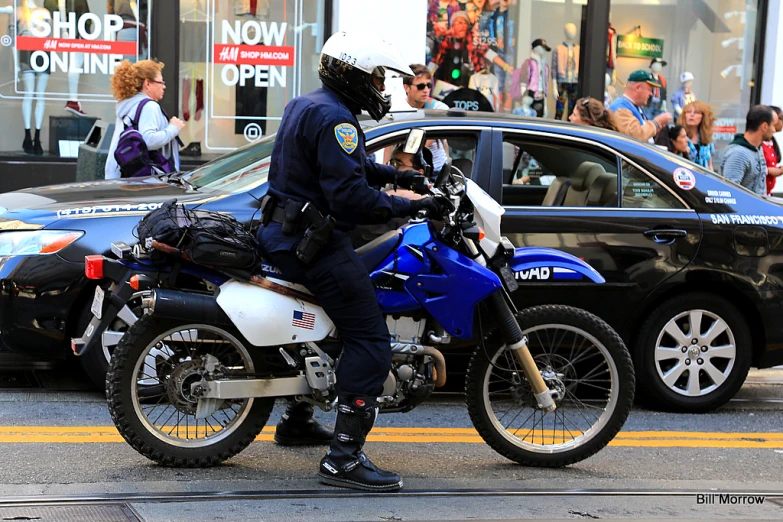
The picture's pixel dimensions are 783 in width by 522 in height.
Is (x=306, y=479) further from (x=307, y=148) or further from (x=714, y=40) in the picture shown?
(x=714, y=40)

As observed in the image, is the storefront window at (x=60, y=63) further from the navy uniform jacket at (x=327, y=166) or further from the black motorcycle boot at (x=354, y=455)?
the black motorcycle boot at (x=354, y=455)

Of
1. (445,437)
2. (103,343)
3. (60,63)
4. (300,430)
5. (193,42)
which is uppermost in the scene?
(193,42)

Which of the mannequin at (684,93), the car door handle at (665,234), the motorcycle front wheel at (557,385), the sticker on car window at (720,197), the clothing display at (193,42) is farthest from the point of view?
the mannequin at (684,93)

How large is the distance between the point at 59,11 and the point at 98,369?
6924 millimetres

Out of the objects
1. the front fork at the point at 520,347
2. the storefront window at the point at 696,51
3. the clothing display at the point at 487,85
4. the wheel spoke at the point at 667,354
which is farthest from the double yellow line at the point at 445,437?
the storefront window at the point at 696,51

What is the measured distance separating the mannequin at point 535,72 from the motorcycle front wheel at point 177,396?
9.24 metres

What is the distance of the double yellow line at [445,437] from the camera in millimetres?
5348

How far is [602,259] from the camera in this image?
6.33m

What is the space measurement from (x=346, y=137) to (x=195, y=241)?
30.2 inches

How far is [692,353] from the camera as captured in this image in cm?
644

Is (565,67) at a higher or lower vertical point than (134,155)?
higher

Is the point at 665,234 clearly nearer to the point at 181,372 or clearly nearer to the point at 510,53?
the point at 181,372

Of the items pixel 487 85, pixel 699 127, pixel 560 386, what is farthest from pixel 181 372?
pixel 487 85

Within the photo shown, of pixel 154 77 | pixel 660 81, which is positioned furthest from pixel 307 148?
pixel 660 81
